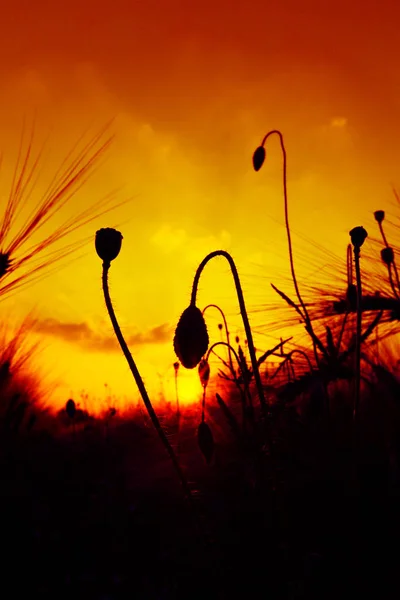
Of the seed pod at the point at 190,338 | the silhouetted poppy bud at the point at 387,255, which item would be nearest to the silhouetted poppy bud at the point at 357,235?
the seed pod at the point at 190,338

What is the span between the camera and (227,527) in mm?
2055

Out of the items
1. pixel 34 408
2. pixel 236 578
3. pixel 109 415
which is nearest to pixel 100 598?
pixel 236 578

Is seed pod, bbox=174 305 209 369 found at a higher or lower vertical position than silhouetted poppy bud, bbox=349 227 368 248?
lower

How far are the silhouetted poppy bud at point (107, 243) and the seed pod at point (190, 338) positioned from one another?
22cm

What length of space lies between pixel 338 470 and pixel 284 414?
1.28 feet

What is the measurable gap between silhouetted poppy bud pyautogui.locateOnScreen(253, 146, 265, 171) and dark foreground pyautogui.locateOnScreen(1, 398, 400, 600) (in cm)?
110

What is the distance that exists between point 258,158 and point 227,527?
60.9 inches

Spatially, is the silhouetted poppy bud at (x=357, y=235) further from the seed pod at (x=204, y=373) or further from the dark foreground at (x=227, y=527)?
the seed pod at (x=204, y=373)

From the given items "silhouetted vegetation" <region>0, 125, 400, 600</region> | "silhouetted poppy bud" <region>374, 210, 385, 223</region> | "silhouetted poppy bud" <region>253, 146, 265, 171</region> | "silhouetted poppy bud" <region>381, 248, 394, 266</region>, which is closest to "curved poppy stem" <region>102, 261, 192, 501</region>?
"silhouetted vegetation" <region>0, 125, 400, 600</region>

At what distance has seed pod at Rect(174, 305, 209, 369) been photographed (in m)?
1.28

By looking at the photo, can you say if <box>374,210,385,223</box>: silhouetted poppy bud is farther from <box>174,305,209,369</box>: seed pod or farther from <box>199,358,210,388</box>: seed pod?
<box>174,305,209,369</box>: seed pod

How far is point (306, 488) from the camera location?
227 centimetres

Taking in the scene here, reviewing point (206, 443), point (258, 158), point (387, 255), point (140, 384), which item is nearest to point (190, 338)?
point (140, 384)

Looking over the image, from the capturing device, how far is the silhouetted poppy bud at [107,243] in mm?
1212
